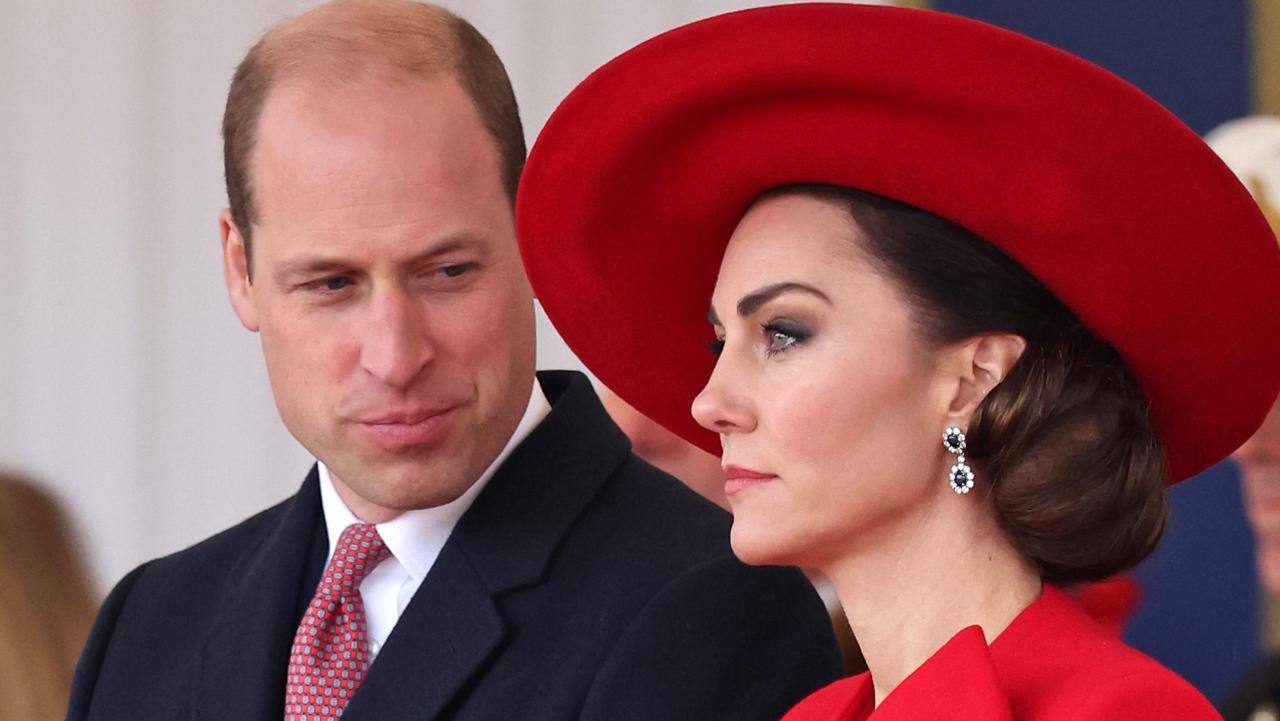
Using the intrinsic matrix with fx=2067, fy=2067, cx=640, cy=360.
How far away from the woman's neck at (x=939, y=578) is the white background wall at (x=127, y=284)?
255 centimetres

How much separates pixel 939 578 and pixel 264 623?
2.45 ft

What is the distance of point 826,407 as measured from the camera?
1511 millimetres

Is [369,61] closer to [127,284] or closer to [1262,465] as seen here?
[1262,465]

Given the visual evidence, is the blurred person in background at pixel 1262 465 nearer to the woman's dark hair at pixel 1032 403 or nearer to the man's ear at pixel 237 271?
the woman's dark hair at pixel 1032 403

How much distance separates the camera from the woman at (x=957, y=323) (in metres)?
1.45

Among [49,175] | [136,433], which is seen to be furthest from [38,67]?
[136,433]

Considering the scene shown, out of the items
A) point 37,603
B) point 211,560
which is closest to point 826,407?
point 211,560

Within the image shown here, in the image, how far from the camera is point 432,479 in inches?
73.4

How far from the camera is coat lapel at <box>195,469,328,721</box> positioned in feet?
6.42

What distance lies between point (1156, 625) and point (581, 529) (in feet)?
4.73

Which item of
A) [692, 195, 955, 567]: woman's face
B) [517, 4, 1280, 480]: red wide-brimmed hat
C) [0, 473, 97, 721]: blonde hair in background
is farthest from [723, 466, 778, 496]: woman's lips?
[0, 473, 97, 721]: blonde hair in background

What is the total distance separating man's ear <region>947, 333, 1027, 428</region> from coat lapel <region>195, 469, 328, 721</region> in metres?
0.76

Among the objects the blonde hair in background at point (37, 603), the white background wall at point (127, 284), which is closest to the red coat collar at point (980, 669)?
the blonde hair in background at point (37, 603)

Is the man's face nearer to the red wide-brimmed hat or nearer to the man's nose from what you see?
the man's nose
